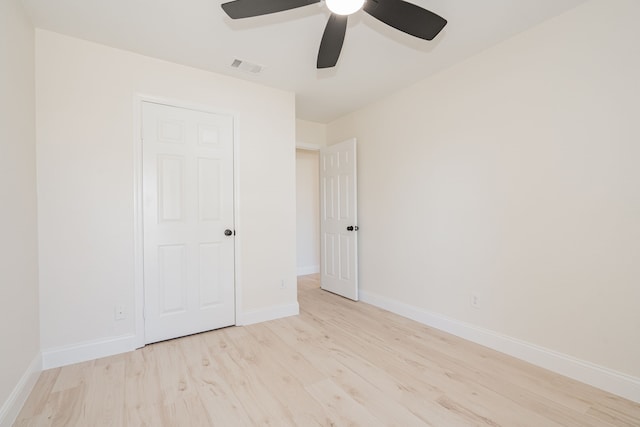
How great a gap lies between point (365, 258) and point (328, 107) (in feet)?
6.79

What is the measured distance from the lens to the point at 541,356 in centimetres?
210

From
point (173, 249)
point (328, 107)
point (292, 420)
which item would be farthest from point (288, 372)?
point (328, 107)

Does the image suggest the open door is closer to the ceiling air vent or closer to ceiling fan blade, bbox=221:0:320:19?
the ceiling air vent

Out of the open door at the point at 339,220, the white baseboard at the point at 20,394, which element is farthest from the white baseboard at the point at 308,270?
the white baseboard at the point at 20,394

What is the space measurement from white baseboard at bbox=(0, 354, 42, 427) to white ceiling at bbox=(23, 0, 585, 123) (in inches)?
95.2

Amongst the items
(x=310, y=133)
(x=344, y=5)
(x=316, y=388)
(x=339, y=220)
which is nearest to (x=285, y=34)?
(x=344, y=5)

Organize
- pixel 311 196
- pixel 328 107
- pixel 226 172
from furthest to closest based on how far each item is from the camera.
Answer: pixel 311 196 < pixel 328 107 < pixel 226 172

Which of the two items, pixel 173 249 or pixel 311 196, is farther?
pixel 311 196

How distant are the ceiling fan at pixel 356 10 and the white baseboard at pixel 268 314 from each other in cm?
257

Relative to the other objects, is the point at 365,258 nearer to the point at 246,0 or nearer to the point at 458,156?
the point at 458,156

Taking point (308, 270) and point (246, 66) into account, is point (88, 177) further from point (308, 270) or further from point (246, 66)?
point (308, 270)

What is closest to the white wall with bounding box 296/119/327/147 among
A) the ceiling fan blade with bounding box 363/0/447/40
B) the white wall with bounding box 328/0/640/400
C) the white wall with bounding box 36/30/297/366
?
the white wall with bounding box 328/0/640/400

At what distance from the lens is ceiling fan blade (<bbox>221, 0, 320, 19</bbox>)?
144cm

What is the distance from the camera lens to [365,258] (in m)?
3.77
